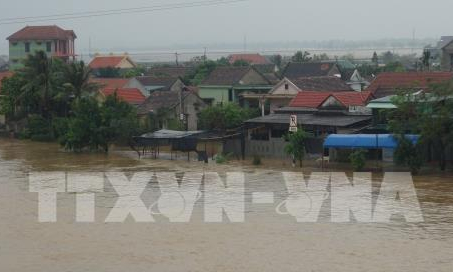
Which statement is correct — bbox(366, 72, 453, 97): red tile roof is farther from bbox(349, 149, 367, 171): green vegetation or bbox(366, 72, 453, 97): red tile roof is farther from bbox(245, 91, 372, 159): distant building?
bbox(349, 149, 367, 171): green vegetation

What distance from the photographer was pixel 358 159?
2336cm

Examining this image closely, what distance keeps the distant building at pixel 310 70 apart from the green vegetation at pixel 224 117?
18010 millimetres

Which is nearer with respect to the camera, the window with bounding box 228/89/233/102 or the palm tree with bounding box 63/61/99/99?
the palm tree with bounding box 63/61/99/99

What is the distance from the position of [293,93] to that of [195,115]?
4624 millimetres

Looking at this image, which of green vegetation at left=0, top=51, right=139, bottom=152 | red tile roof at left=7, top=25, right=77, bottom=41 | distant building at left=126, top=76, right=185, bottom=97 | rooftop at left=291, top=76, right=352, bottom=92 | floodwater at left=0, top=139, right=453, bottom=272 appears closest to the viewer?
floodwater at left=0, top=139, right=453, bottom=272

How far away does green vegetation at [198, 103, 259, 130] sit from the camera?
32.1 meters

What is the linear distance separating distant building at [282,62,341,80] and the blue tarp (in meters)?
26.3

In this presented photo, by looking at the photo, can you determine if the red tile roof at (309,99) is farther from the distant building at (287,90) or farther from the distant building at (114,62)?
the distant building at (114,62)

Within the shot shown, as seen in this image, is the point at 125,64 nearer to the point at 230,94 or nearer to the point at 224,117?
the point at 230,94

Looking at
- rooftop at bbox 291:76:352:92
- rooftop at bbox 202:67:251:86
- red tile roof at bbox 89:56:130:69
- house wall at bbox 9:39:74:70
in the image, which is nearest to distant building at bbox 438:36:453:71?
rooftop at bbox 291:76:352:92

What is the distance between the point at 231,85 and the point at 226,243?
25567 mm

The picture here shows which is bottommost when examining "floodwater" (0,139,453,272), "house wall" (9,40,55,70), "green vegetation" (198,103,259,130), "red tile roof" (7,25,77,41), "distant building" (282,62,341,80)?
"floodwater" (0,139,453,272)

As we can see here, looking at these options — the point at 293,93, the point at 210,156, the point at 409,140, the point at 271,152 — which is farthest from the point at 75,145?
the point at 409,140

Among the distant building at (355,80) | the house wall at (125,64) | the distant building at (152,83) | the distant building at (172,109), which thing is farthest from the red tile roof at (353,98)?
the house wall at (125,64)
